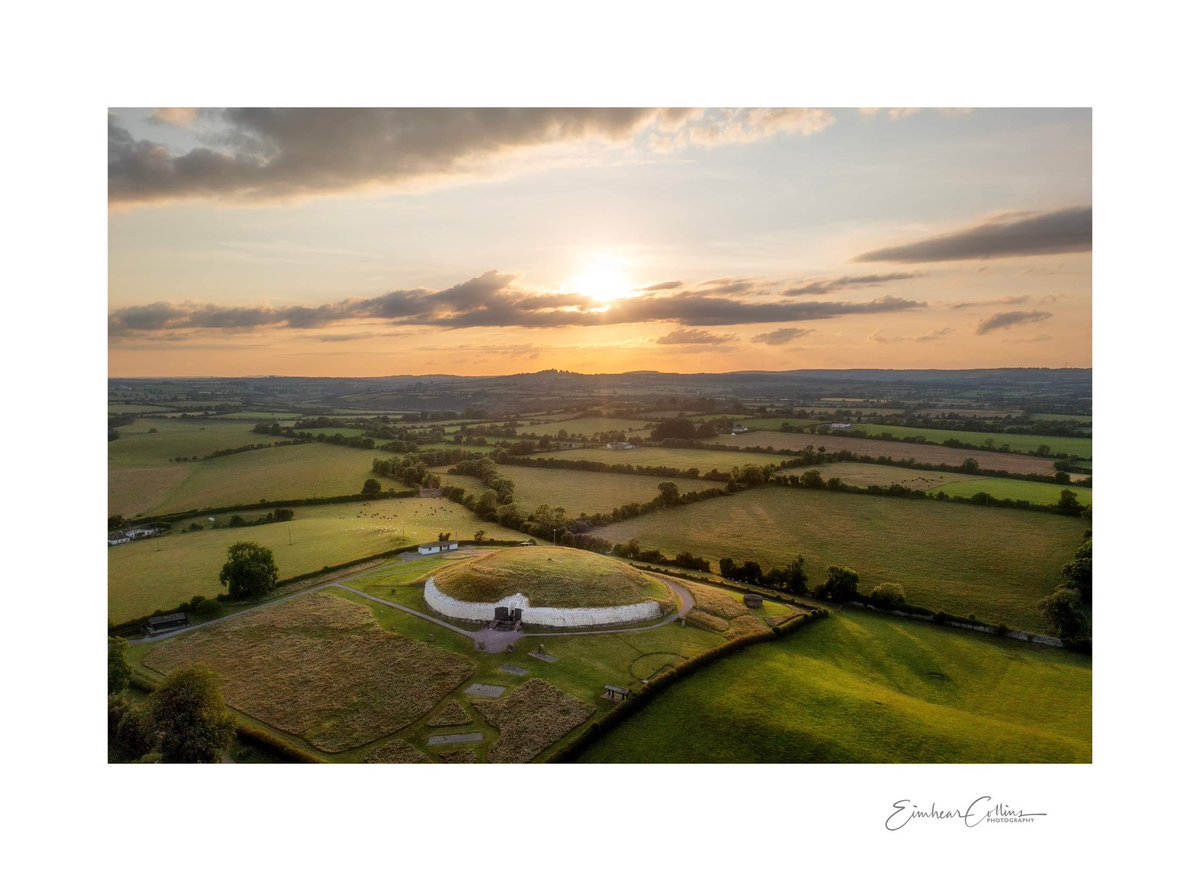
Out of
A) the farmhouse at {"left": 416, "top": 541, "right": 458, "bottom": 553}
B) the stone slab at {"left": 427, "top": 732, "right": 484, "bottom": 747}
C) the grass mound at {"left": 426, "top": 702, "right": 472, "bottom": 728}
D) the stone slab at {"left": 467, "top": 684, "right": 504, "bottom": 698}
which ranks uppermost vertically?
the farmhouse at {"left": 416, "top": 541, "right": 458, "bottom": 553}

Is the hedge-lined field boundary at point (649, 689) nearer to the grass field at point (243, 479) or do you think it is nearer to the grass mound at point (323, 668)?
the grass mound at point (323, 668)

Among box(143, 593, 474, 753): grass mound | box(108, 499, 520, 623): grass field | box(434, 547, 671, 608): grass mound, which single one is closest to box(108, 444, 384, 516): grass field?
box(108, 499, 520, 623): grass field

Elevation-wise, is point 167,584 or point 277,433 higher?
point 277,433

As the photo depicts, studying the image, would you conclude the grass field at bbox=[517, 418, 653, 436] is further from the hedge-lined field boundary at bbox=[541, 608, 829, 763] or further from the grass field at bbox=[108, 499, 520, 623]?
the hedge-lined field boundary at bbox=[541, 608, 829, 763]

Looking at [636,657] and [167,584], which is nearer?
[636,657]

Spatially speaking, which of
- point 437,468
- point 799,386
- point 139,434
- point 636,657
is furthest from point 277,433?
point 799,386

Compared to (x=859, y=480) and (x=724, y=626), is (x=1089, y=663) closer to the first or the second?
(x=724, y=626)
